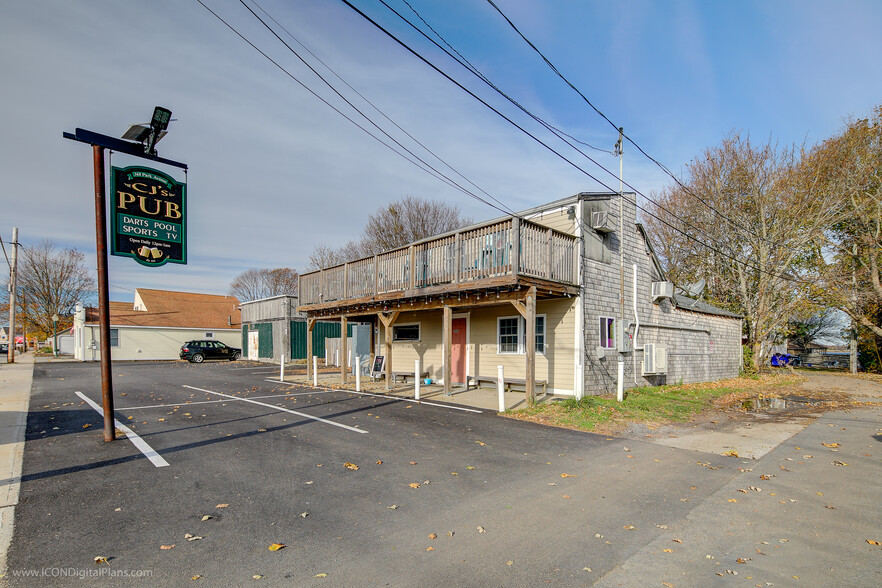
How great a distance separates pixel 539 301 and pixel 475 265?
2538mm

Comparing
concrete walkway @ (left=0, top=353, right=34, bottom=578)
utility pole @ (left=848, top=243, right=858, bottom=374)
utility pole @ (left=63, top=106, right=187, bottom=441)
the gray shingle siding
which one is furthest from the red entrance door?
utility pole @ (left=848, top=243, right=858, bottom=374)

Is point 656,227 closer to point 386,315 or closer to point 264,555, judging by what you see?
point 386,315

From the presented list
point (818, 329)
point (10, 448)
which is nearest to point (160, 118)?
point (10, 448)

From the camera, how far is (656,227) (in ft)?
90.7

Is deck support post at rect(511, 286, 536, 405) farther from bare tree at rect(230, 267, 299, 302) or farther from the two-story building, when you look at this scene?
bare tree at rect(230, 267, 299, 302)

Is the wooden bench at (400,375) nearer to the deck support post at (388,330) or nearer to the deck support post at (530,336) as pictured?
the deck support post at (388,330)

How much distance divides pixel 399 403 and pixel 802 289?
72.0ft

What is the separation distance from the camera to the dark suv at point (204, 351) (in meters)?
29.2

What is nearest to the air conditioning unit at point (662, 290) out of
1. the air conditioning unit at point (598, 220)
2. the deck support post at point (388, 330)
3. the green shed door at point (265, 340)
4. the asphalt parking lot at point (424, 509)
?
the air conditioning unit at point (598, 220)

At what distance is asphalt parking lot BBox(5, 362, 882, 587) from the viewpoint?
324 cm

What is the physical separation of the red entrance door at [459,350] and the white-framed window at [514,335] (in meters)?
1.47

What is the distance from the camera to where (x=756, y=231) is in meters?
21.8

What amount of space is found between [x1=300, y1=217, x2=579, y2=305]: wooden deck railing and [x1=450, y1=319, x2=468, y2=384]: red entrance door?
8.93ft

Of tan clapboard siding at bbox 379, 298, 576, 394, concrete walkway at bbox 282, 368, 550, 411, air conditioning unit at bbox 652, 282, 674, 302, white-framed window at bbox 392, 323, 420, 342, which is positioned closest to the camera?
concrete walkway at bbox 282, 368, 550, 411
